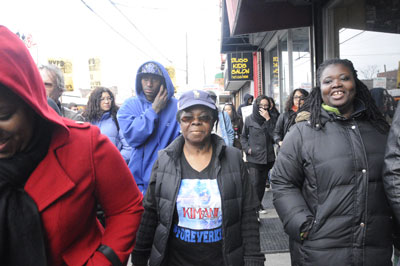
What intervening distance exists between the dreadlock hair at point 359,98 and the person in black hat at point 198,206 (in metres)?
0.66

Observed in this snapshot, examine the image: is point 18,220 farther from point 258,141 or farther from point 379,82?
point 258,141

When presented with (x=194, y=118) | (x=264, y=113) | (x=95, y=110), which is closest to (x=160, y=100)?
(x=194, y=118)

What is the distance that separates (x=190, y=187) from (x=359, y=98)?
1.44m

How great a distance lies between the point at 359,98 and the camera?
2166 mm

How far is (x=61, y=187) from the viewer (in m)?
1.20

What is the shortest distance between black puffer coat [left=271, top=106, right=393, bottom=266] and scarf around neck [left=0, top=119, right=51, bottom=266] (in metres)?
1.53

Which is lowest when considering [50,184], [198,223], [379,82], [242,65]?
[198,223]

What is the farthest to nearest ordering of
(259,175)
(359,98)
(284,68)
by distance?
(284,68)
(259,175)
(359,98)

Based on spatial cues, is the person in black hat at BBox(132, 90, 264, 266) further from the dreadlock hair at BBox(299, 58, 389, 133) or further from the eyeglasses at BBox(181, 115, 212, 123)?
the dreadlock hair at BBox(299, 58, 389, 133)

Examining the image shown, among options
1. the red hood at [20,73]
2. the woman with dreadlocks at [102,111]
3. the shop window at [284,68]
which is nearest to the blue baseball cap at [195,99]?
the red hood at [20,73]

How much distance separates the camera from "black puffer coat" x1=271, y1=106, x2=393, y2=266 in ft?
5.95

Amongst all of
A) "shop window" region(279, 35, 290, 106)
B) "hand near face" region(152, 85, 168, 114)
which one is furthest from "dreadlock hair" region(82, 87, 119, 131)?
"shop window" region(279, 35, 290, 106)

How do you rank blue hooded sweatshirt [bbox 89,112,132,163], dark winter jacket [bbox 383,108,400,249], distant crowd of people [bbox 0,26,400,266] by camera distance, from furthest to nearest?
blue hooded sweatshirt [bbox 89,112,132,163] → dark winter jacket [bbox 383,108,400,249] → distant crowd of people [bbox 0,26,400,266]

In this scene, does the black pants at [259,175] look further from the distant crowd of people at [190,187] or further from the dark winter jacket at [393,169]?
the dark winter jacket at [393,169]
